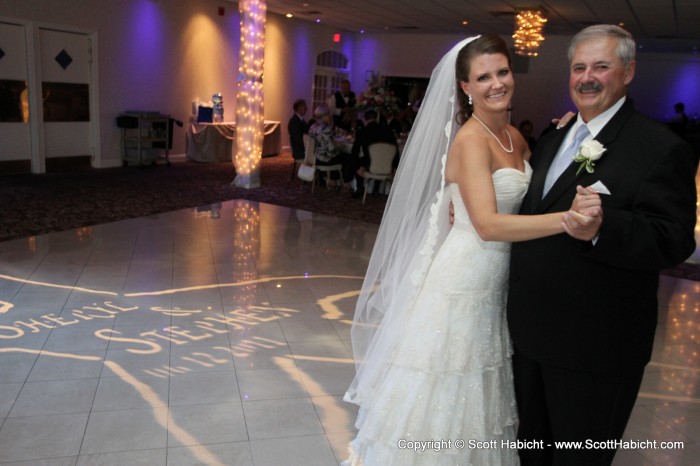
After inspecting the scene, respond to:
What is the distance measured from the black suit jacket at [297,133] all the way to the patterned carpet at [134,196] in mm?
554

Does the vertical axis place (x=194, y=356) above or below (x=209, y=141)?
below

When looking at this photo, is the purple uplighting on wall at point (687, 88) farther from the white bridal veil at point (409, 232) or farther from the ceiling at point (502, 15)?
the white bridal veil at point (409, 232)

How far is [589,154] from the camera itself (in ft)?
5.29

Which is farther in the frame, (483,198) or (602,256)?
(483,198)

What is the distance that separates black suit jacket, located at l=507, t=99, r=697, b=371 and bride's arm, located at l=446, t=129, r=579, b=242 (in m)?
0.09

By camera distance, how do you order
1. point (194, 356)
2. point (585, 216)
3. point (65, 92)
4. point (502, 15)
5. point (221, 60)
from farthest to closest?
point (221, 60), point (502, 15), point (65, 92), point (194, 356), point (585, 216)

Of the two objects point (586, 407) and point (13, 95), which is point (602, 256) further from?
point (13, 95)

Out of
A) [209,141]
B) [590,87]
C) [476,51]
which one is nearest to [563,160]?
[590,87]

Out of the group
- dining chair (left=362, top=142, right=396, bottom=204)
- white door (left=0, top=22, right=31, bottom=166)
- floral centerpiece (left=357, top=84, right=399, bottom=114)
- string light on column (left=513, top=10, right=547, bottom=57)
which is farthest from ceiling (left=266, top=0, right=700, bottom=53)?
white door (left=0, top=22, right=31, bottom=166)

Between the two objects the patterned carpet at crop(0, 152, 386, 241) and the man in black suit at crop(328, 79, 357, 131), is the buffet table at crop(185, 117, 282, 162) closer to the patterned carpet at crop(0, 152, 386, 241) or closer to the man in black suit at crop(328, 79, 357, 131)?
the patterned carpet at crop(0, 152, 386, 241)

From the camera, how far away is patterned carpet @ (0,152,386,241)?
700 centimetres

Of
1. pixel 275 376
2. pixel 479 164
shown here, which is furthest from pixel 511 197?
pixel 275 376

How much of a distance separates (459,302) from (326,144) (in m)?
7.44

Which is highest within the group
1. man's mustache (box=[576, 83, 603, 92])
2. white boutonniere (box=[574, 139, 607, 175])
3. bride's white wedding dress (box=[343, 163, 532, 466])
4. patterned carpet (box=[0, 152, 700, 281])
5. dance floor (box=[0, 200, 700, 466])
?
man's mustache (box=[576, 83, 603, 92])
